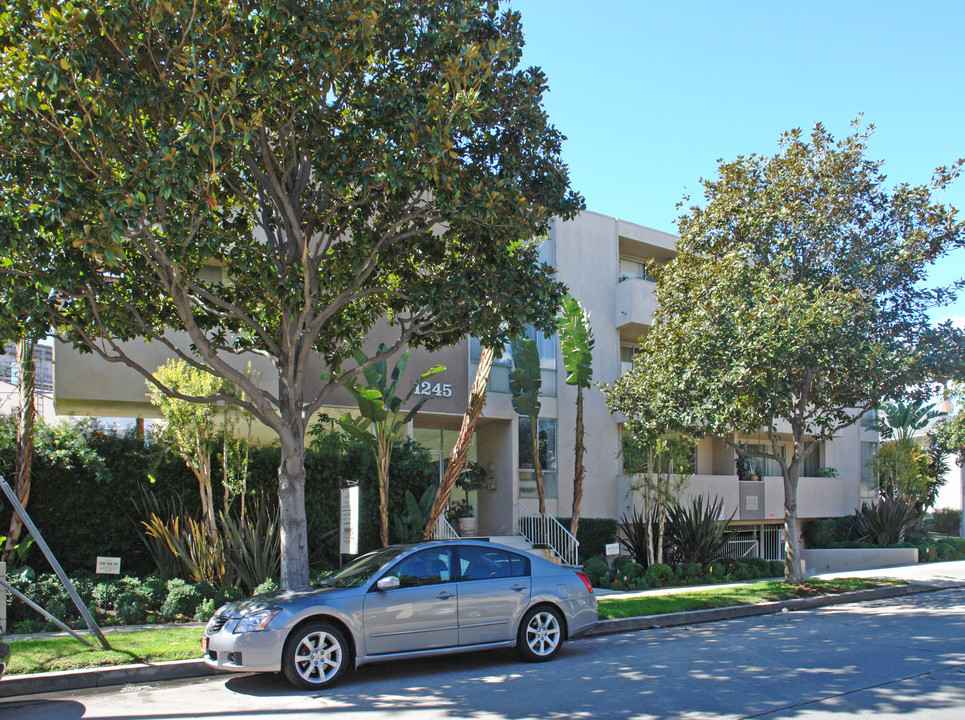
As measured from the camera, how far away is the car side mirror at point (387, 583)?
8680 millimetres

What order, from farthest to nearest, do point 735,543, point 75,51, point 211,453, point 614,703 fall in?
point 735,543
point 211,453
point 75,51
point 614,703

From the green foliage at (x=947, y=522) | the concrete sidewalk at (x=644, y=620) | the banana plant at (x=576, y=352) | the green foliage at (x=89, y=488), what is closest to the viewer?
A: the concrete sidewalk at (x=644, y=620)

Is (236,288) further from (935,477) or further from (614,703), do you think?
(935,477)

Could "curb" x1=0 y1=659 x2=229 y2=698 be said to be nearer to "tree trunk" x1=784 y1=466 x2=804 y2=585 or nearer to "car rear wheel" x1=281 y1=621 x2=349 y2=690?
"car rear wheel" x1=281 y1=621 x2=349 y2=690

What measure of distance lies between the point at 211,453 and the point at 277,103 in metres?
7.11

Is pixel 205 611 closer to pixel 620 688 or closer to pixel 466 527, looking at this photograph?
pixel 620 688

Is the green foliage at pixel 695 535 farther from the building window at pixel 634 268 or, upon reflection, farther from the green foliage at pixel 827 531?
the green foliage at pixel 827 531

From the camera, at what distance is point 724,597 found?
15.0 meters

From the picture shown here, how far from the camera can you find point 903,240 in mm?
16078

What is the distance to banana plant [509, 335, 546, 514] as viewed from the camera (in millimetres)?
20156

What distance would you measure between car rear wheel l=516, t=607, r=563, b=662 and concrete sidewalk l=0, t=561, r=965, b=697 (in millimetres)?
2391

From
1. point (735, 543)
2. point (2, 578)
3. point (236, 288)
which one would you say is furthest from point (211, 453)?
point (735, 543)

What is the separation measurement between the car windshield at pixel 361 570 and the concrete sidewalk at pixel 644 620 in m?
1.68

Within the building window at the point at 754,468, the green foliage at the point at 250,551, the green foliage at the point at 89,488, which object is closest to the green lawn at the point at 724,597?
the green foliage at the point at 250,551
